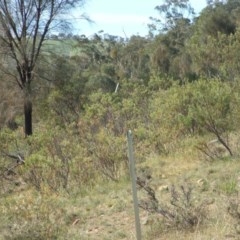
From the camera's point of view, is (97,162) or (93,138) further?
(93,138)

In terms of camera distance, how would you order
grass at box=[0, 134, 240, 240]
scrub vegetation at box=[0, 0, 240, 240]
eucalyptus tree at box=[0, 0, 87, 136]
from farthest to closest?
eucalyptus tree at box=[0, 0, 87, 136], scrub vegetation at box=[0, 0, 240, 240], grass at box=[0, 134, 240, 240]

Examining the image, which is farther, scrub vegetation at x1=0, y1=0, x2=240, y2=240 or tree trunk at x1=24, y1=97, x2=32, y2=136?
tree trunk at x1=24, y1=97, x2=32, y2=136

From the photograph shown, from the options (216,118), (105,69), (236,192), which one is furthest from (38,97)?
(105,69)

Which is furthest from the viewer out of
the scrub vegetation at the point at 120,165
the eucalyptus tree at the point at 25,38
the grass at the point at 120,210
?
the eucalyptus tree at the point at 25,38

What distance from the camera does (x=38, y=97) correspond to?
14883mm

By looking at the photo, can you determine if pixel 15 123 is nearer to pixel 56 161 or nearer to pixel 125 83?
pixel 125 83

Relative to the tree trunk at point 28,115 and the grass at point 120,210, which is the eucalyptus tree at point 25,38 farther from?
the grass at point 120,210

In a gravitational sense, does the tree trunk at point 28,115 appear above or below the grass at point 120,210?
above

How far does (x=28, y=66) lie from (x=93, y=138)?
6.90 m

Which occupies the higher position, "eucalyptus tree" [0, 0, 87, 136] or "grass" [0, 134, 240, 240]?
"eucalyptus tree" [0, 0, 87, 136]

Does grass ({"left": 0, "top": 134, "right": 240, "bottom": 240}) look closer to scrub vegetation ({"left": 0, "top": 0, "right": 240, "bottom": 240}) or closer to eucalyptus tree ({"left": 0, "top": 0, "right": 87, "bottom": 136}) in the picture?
scrub vegetation ({"left": 0, "top": 0, "right": 240, "bottom": 240})

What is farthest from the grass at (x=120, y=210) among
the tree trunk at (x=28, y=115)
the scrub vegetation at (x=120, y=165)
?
the tree trunk at (x=28, y=115)

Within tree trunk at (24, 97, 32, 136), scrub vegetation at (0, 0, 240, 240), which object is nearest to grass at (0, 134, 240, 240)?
scrub vegetation at (0, 0, 240, 240)

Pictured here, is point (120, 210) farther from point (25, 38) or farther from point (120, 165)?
point (25, 38)
